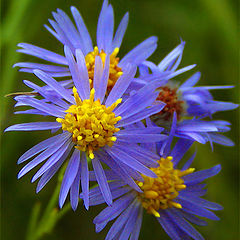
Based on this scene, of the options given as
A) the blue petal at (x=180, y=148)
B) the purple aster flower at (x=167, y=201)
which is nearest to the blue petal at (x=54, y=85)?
the purple aster flower at (x=167, y=201)

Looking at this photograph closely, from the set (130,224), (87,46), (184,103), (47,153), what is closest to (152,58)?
(184,103)

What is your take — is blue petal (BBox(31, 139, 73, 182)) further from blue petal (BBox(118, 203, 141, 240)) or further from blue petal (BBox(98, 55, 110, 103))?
blue petal (BBox(118, 203, 141, 240))

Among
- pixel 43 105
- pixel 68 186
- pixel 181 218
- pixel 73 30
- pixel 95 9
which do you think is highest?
pixel 95 9

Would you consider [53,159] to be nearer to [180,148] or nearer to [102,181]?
[102,181]

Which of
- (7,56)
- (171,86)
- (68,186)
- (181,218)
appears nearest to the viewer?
(68,186)

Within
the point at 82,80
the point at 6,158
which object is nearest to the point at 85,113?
the point at 82,80

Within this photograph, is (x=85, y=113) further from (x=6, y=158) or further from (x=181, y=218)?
(x=6, y=158)

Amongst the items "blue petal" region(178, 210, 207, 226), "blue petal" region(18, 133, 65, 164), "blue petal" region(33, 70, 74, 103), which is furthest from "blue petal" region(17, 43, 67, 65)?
"blue petal" region(178, 210, 207, 226)
